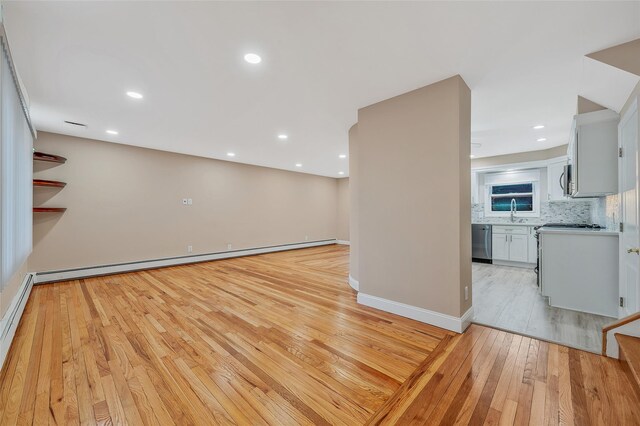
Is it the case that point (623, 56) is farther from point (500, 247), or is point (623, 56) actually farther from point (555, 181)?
point (500, 247)

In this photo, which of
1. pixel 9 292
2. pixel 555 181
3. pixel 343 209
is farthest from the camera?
pixel 343 209

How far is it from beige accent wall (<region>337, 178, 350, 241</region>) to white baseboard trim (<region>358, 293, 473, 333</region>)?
6221 mm

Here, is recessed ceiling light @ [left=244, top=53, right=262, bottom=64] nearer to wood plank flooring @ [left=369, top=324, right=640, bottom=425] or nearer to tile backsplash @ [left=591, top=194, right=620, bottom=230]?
wood plank flooring @ [left=369, top=324, right=640, bottom=425]

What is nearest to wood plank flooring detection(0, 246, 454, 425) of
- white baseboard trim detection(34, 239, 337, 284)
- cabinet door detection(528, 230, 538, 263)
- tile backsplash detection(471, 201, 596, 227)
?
white baseboard trim detection(34, 239, 337, 284)

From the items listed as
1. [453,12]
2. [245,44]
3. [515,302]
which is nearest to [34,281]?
[245,44]

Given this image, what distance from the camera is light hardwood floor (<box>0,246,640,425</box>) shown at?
4.95ft

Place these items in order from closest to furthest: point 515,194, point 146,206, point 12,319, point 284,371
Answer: point 284,371
point 12,319
point 146,206
point 515,194

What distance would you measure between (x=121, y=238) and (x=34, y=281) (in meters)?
1.29

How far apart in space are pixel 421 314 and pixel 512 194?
5089 mm

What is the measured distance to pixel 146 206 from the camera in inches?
208

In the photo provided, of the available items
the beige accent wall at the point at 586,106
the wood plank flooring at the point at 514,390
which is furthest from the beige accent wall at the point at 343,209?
the wood plank flooring at the point at 514,390

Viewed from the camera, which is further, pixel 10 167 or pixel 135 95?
pixel 135 95

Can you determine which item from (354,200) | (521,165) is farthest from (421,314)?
(521,165)

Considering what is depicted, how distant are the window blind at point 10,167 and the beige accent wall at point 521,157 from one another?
760 centimetres
